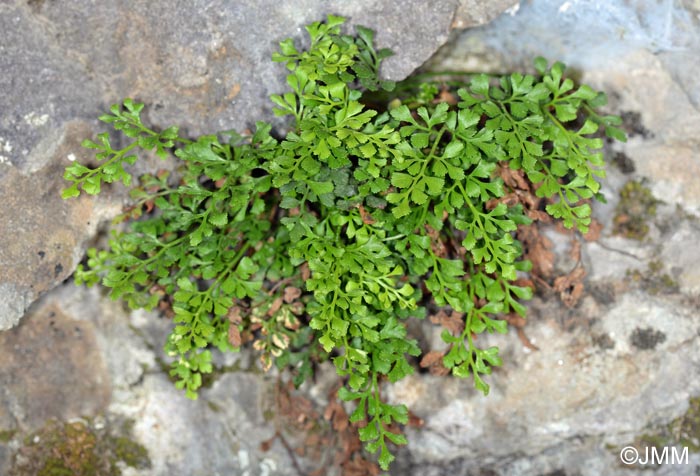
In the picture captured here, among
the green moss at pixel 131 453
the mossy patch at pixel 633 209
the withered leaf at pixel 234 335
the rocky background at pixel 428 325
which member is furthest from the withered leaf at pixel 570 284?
the green moss at pixel 131 453

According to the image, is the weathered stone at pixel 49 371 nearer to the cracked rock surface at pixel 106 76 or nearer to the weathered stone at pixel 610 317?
the cracked rock surface at pixel 106 76

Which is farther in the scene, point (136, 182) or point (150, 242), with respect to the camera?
point (136, 182)

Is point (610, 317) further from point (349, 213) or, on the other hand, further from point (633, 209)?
point (349, 213)

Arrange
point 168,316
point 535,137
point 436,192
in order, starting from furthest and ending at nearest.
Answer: point 168,316, point 535,137, point 436,192

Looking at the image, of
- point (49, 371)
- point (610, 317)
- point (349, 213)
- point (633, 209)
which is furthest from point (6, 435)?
point (633, 209)

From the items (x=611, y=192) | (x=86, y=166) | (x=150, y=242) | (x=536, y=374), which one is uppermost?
(x=86, y=166)

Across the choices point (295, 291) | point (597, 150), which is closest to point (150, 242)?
point (295, 291)

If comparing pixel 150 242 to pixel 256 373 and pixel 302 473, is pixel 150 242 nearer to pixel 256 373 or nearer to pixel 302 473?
pixel 256 373
